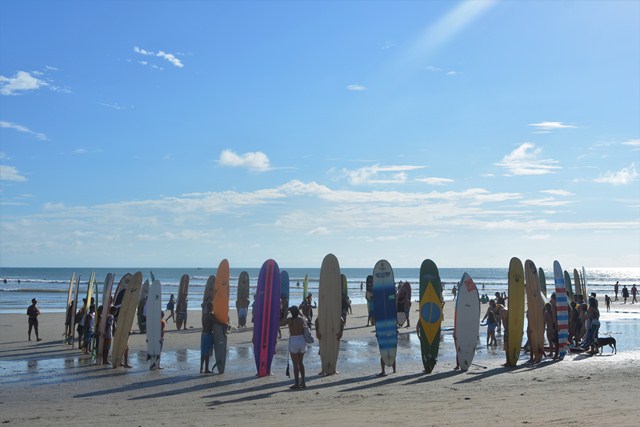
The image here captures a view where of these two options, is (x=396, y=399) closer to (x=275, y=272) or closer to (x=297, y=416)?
(x=297, y=416)

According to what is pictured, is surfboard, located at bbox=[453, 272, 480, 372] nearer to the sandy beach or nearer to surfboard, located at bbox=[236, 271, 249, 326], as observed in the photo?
the sandy beach

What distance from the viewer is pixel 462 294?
478 inches

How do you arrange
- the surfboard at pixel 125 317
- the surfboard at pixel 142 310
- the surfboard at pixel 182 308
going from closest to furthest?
1. the surfboard at pixel 125 317
2. the surfboard at pixel 142 310
3. the surfboard at pixel 182 308

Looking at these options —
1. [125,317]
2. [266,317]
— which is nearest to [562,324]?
[266,317]

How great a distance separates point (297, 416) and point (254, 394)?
1.83 meters

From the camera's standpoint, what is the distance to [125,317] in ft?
39.9

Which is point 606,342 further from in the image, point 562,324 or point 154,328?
point 154,328

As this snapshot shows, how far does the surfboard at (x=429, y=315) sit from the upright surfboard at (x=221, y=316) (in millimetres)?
3675

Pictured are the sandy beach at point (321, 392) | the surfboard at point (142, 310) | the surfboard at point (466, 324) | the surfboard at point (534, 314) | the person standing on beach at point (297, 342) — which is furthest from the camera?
the surfboard at point (142, 310)

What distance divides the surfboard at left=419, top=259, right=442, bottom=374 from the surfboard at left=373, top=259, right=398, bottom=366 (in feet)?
1.83

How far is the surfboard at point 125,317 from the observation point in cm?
1184

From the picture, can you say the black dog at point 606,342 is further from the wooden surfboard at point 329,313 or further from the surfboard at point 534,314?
the wooden surfboard at point 329,313

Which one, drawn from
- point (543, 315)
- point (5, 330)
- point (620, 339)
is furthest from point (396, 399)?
point (5, 330)

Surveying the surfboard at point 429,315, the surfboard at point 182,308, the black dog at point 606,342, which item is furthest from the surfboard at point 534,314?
the surfboard at point 182,308
